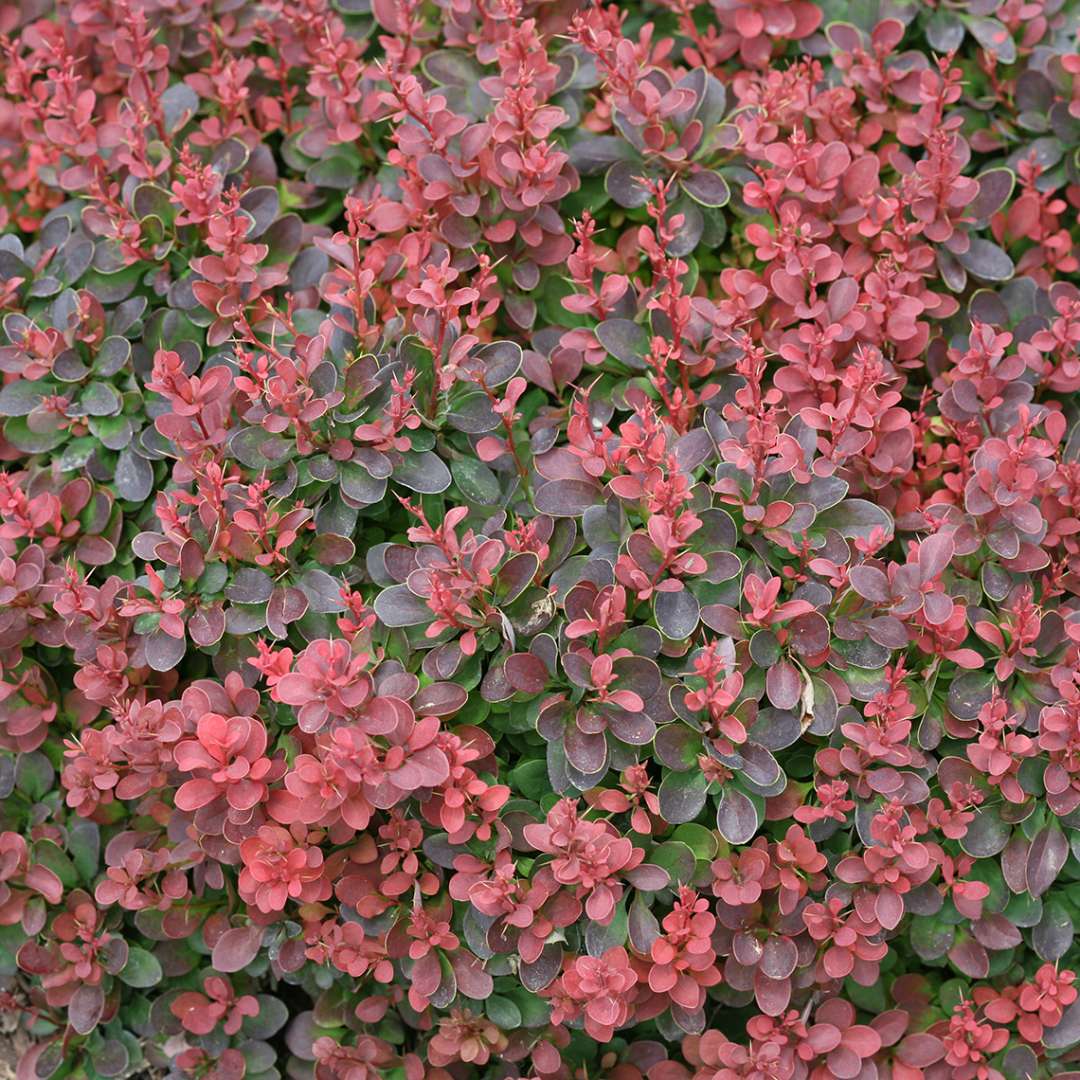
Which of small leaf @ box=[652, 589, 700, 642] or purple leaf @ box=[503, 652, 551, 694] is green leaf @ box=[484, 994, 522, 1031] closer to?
purple leaf @ box=[503, 652, 551, 694]

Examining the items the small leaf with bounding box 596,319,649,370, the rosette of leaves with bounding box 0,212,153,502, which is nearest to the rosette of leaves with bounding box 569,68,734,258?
the small leaf with bounding box 596,319,649,370

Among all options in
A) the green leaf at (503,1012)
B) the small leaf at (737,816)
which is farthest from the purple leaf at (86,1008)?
the small leaf at (737,816)

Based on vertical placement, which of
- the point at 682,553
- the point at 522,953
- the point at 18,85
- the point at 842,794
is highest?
the point at 18,85

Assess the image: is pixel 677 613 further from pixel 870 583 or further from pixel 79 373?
pixel 79 373

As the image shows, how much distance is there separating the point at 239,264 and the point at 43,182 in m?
0.67

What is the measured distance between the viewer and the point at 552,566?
2.20m

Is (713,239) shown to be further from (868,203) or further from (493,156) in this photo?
(493,156)

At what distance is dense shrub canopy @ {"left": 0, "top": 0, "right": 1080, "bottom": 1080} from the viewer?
2.06 meters

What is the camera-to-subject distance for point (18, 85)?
2598 millimetres

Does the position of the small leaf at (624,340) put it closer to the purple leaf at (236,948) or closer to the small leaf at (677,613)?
the small leaf at (677,613)

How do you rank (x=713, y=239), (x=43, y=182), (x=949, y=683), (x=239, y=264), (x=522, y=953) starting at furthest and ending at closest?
(x=43, y=182), (x=713, y=239), (x=239, y=264), (x=949, y=683), (x=522, y=953)

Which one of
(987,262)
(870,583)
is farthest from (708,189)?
(870,583)

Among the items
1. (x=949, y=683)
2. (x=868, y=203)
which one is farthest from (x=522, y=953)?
(x=868, y=203)

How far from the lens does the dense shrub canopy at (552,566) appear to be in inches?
81.0
